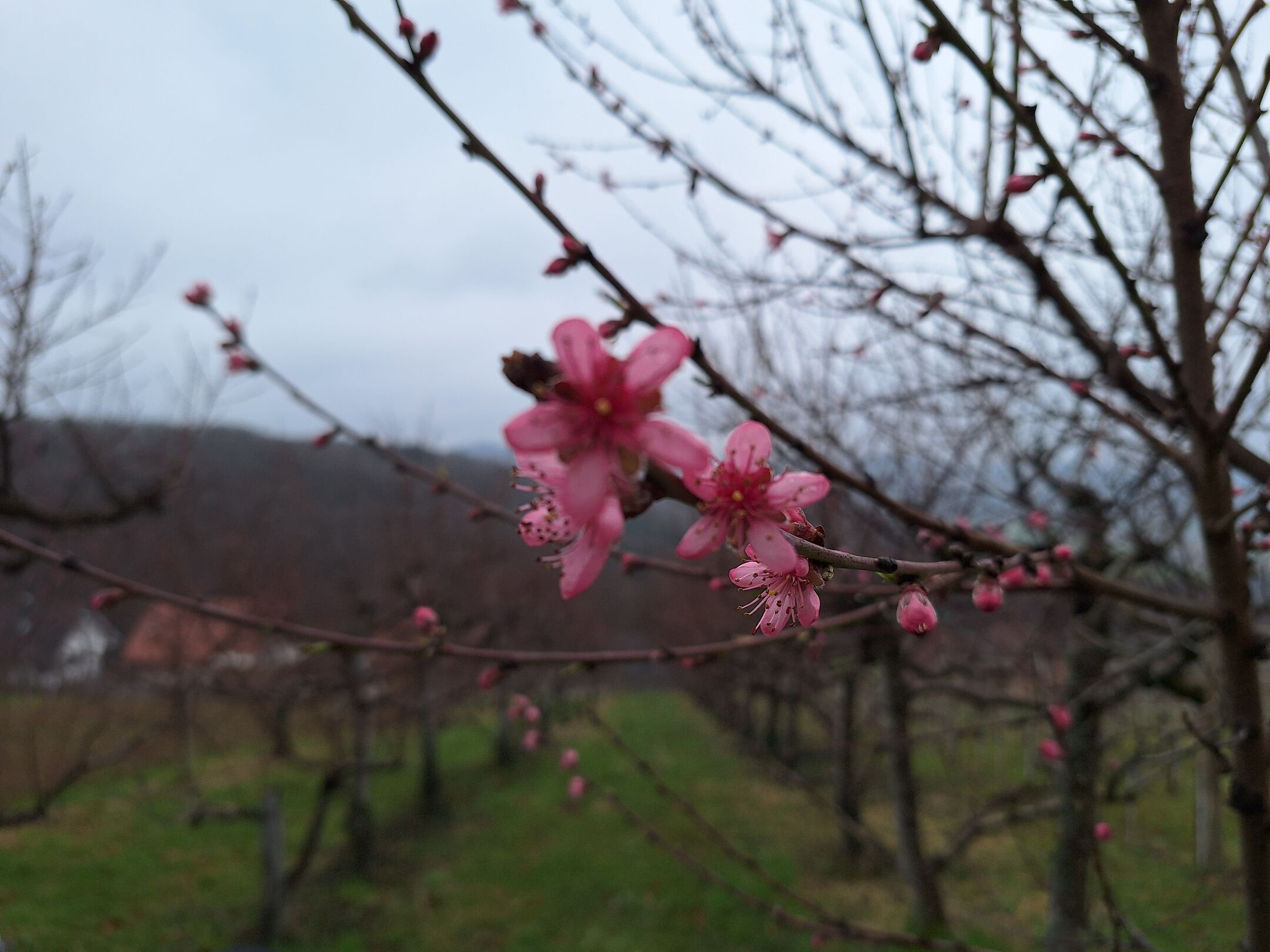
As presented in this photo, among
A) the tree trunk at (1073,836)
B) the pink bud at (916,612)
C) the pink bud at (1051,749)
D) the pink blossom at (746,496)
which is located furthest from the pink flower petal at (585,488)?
the tree trunk at (1073,836)

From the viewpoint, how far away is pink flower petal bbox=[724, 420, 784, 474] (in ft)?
2.48

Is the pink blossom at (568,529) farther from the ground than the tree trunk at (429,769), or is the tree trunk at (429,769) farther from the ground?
the pink blossom at (568,529)

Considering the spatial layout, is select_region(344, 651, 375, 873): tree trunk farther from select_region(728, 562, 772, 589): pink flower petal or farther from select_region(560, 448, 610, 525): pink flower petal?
select_region(560, 448, 610, 525): pink flower petal

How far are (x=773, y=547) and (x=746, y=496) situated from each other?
94 mm

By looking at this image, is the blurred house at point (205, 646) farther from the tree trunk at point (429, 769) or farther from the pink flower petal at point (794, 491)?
the pink flower petal at point (794, 491)

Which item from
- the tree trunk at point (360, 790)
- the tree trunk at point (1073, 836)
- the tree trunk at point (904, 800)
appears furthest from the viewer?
the tree trunk at point (360, 790)

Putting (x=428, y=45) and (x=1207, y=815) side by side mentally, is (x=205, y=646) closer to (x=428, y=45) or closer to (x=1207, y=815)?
(x=428, y=45)

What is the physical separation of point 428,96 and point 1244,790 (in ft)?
6.75

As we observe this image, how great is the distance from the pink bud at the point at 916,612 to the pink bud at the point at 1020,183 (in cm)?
103

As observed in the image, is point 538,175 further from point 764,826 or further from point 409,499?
point 409,499

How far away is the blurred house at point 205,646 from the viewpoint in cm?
956

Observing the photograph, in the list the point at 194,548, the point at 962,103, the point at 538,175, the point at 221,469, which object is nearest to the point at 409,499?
the point at 194,548

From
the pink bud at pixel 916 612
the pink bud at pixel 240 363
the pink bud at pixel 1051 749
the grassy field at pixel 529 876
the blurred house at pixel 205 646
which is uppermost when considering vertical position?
the pink bud at pixel 240 363

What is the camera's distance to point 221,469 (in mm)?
15156
